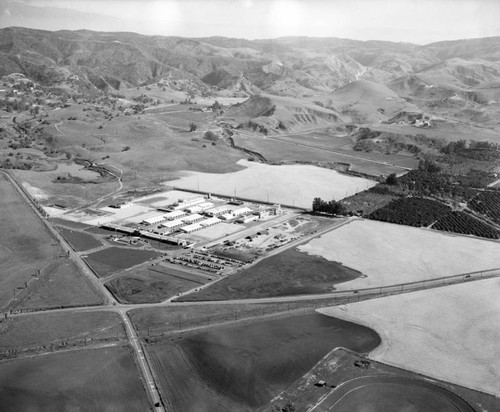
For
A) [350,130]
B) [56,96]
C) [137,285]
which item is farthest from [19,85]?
[137,285]

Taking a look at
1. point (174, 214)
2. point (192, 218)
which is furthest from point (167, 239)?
point (174, 214)

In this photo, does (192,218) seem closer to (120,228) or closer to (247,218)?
(247,218)

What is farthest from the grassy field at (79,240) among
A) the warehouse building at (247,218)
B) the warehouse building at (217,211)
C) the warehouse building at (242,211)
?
the warehouse building at (242,211)

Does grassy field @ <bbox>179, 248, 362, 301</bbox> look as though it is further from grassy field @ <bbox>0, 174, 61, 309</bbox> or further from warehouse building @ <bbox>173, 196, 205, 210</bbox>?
warehouse building @ <bbox>173, 196, 205, 210</bbox>

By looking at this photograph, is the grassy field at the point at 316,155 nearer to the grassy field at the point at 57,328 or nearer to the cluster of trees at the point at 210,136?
the cluster of trees at the point at 210,136

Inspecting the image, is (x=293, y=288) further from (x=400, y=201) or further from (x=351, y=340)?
(x=400, y=201)

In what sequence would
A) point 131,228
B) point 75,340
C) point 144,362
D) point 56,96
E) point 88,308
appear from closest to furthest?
point 144,362 → point 75,340 → point 88,308 → point 131,228 → point 56,96
